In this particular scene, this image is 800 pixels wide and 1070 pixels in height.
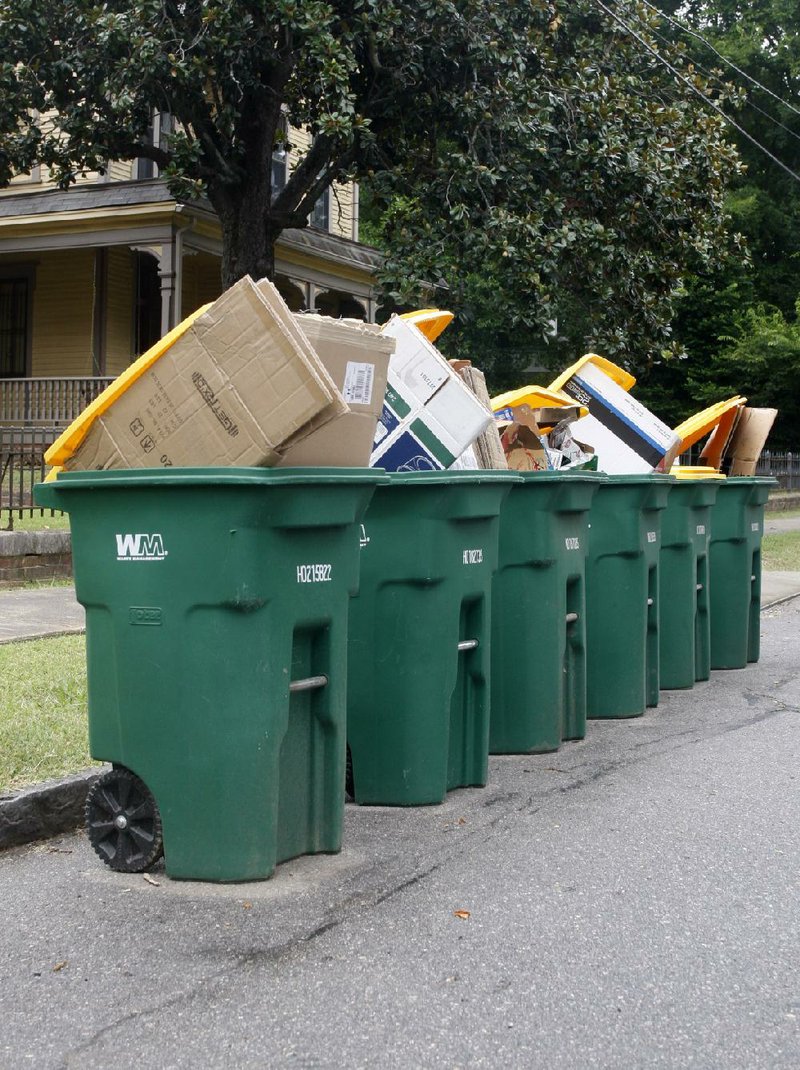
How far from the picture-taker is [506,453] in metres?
6.70

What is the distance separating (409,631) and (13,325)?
19.4 meters

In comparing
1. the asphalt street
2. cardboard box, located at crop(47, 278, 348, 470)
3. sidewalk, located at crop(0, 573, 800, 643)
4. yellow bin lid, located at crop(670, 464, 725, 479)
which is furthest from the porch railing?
cardboard box, located at crop(47, 278, 348, 470)

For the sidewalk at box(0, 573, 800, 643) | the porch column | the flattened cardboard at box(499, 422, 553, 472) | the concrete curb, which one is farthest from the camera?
the porch column

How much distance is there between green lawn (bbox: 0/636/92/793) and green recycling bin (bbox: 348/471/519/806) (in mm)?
1147

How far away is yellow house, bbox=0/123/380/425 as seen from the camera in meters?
19.8

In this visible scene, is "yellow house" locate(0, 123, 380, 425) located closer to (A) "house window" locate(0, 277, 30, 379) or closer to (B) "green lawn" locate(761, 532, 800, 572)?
(A) "house window" locate(0, 277, 30, 379)

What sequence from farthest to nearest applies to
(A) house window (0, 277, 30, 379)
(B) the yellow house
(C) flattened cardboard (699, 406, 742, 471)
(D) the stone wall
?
1. (A) house window (0, 277, 30, 379)
2. (B) the yellow house
3. (D) the stone wall
4. (C) flattened cardboard (699, 406, 742, 471)

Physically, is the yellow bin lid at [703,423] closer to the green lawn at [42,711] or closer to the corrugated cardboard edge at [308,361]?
the green lawn at [42,711]

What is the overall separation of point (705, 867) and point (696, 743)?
91.1 inches

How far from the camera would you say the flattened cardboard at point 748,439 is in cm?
952

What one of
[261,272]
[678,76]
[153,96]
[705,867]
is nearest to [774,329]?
[678,76]

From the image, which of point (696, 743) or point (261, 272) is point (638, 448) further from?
point (261, 272)

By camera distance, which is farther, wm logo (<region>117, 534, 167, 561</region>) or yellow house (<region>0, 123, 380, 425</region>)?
yellow house (<region>0, 123, 380, 425</region>)

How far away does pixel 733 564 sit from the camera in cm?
945
